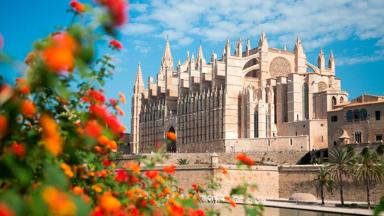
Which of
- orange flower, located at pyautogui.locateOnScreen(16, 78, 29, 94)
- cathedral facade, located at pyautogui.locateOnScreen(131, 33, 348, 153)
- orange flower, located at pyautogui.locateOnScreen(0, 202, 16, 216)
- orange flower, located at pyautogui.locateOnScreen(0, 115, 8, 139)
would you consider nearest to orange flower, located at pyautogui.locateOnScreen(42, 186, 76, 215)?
orange flower, located at pyautogui.locateOnScreen(0, 202, 16, 216)

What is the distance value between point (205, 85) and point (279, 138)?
16792 millimetres

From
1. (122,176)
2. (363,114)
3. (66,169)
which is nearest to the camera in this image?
(66,169)

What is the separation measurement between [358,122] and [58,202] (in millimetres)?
42447

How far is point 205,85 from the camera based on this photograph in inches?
2522

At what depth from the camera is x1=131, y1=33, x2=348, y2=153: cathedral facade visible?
51.2m

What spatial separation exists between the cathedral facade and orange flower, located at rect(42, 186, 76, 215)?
46078 millimetres

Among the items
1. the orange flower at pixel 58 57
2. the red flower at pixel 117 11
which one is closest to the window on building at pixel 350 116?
the red flower at pixel 117 11

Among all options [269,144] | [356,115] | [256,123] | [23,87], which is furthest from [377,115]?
[23,87]

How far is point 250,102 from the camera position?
5597cm

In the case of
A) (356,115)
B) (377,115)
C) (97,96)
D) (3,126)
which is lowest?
(3,126)

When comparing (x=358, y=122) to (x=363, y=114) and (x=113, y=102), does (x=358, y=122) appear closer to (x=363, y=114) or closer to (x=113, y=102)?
(x=363, y=114)

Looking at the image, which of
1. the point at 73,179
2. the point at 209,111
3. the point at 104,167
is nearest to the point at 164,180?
the point at 104,167

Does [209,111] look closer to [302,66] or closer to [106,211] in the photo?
[302,66]

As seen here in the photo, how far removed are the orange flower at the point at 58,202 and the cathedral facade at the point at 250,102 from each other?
151 feet
